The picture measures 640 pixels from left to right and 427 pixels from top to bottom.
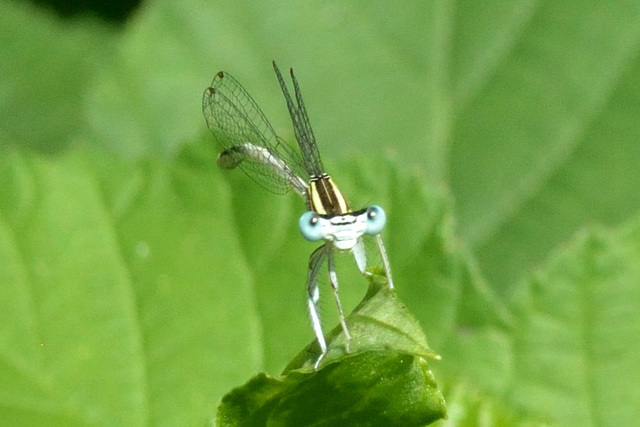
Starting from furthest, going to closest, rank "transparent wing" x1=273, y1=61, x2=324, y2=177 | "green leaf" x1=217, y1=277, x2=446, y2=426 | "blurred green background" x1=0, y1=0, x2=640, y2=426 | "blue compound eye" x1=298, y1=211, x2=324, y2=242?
"blurred green background" x1=0, y1=0, x2=640, y2=426, "transparent wing" x1=273, y1=61, x2=324, y2=177, "blue compound eye" x1=298, y1=211, x2=324, y2=242, "green leaf" x1=217, y1=277, x2=446, y2=426

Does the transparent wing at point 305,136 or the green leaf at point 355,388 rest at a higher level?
the transparent wing at point 305,136

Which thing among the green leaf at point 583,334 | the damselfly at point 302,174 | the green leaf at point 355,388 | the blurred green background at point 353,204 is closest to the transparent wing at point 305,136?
the damselfly at point 302,174

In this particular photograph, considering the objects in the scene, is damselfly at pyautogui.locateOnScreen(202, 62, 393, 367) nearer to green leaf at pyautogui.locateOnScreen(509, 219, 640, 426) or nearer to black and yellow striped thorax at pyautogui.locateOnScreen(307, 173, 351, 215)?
black and yellow striped thorax at pyautogui.locateOnScreen(307, 173, 351, 215)

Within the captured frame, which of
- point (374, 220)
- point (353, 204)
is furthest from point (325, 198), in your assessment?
point (353, 204)

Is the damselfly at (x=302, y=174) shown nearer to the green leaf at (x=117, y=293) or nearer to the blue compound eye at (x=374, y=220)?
the blue compound eye at (x=374, y=220)

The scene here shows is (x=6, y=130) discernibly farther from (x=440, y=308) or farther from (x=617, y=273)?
(x=617, y=273)

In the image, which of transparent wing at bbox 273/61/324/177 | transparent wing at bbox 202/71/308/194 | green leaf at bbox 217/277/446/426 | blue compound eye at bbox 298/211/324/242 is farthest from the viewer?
transparent wing at bbox 202/71/308/194

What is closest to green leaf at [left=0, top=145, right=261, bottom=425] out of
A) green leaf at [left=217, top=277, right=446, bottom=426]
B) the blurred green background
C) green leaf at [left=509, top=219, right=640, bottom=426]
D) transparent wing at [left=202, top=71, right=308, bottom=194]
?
the blurred green background

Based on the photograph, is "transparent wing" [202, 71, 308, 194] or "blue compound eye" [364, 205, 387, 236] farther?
"transparent wing" [202, 71, 308, 194]
